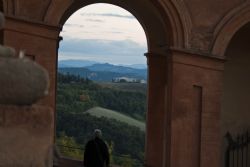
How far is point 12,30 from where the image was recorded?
37.5 feet

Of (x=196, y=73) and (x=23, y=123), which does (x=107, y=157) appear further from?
(x=23, y=123)

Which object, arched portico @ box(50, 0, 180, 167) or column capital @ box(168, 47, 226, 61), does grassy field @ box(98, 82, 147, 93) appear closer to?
arched portico @ box(50, 0, 180, 167)

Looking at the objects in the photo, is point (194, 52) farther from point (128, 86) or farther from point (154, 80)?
point (128, 86)

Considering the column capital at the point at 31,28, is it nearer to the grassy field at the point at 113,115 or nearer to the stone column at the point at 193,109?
the stone column at the point at 193,109

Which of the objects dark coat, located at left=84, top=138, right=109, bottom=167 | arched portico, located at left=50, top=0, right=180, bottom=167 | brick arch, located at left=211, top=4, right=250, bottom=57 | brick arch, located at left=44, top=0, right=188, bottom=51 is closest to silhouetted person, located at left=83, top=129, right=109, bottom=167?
dark coat, located at left=84, top=138, right=109, bottom=167

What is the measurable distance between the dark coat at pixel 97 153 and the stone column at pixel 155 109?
11.9ft

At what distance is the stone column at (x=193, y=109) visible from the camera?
499 inches

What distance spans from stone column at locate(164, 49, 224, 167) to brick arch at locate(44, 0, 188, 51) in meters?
0.42

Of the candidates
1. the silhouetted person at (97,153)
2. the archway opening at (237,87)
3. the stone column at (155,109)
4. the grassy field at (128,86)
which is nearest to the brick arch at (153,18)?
the stone column at (155,109)

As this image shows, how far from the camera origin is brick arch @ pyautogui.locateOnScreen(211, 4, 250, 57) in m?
12.9

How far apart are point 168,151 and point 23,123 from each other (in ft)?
32.7

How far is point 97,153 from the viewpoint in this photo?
12.7 m

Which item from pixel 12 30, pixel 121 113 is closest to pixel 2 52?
pixel 12 30

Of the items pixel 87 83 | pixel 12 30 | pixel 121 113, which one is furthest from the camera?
pixel 87 83
